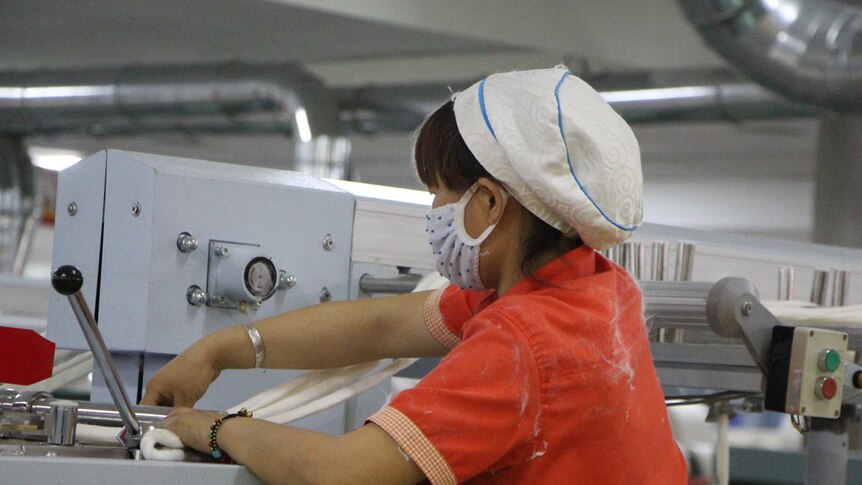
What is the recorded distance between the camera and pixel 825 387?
4.45 feet

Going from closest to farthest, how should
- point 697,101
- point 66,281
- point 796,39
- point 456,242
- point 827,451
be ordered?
point 66,281, point 456,242, point 827,451, point 796,39, point 697,101

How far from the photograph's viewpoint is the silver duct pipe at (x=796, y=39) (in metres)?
3.59

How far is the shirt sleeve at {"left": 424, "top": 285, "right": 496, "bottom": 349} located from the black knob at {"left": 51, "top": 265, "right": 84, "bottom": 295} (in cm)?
50

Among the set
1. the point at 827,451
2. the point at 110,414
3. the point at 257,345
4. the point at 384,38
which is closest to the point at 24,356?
the point at 110,414

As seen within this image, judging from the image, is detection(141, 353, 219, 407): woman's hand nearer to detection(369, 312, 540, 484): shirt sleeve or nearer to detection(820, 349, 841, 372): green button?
detection(369, 312, 540, 484): shirt sleeve

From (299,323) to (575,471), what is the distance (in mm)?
417

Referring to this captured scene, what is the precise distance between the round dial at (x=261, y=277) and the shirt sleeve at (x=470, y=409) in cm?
47

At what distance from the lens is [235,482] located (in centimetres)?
101

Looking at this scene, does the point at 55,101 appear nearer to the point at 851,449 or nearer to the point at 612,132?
the point at 851,449

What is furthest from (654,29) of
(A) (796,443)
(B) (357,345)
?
(B) (357,345)

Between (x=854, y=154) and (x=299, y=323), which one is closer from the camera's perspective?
(x=299, y=323)

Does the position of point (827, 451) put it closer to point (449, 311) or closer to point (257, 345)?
point (449, 311)

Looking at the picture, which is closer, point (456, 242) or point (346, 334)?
point (456, 242)

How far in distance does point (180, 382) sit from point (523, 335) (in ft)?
1.41
